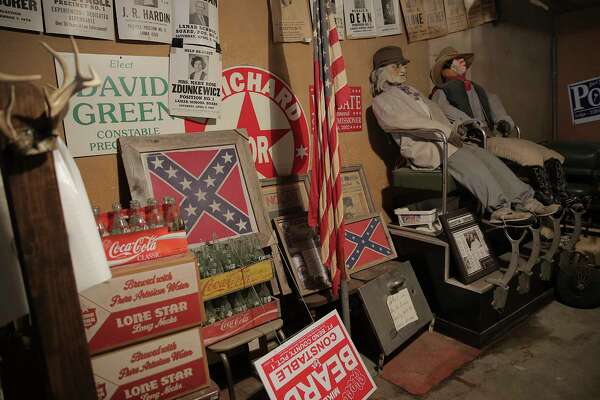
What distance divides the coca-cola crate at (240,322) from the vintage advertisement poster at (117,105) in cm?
108

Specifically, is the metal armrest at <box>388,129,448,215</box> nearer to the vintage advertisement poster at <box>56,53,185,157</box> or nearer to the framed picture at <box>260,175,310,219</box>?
the framed picture at <box>260,175,310,219</box>

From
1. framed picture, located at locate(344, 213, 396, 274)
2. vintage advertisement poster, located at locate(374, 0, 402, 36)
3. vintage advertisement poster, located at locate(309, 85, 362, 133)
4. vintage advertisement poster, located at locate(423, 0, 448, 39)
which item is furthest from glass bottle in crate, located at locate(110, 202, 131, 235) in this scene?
vintage advertisement poster, located at locate(423, 0, 448, 39)

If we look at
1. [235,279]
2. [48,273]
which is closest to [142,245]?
[235,279]

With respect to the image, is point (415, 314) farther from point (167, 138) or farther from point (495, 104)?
point (495, 104)

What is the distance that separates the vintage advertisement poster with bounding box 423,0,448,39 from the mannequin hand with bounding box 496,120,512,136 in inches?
37.2

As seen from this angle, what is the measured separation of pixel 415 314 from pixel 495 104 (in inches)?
83.9

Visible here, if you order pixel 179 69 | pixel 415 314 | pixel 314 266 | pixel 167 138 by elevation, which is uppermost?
pixel 179 69

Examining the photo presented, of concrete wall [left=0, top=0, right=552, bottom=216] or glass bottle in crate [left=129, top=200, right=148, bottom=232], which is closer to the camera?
glass bottle in crate [left=129, top=200, right=148, bottom=232]

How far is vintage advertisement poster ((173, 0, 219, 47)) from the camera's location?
2.28m

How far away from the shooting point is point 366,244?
9.23 feet

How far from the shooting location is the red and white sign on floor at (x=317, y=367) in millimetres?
1742

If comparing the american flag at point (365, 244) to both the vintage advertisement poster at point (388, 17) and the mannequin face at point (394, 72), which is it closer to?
the mannequin face at point (394, 72)

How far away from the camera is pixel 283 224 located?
2523mm

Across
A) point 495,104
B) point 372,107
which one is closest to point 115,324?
point 372,107
